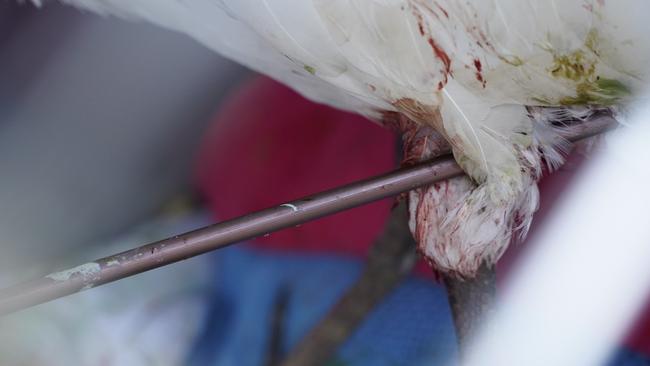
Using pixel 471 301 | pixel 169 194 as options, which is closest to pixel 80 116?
pixel 169 194

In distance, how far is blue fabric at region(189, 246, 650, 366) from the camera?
38.8 inches

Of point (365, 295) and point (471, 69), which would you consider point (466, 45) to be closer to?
point (471, 69)

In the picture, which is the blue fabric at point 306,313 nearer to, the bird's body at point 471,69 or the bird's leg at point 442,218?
the bird's leg at point 442,218

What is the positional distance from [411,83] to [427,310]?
539 mm

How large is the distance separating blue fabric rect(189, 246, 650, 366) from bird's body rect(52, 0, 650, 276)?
0.40 meters

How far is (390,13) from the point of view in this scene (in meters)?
0.50

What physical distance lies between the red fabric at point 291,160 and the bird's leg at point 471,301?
40 centimetres

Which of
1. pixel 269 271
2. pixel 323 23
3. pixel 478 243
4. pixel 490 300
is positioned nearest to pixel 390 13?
pixel 323 23

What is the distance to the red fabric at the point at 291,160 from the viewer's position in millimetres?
1090

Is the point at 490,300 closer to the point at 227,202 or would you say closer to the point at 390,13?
the point at 390,13

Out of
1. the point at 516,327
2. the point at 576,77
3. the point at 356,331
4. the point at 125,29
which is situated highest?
the point at 576,77

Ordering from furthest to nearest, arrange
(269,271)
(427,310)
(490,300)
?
(269,271) < (427,310) < (490,300)

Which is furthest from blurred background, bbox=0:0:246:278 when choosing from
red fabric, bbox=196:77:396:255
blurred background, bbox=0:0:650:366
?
red fabric, bbox=196:77:396:255

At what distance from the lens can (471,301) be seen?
2.17ft
